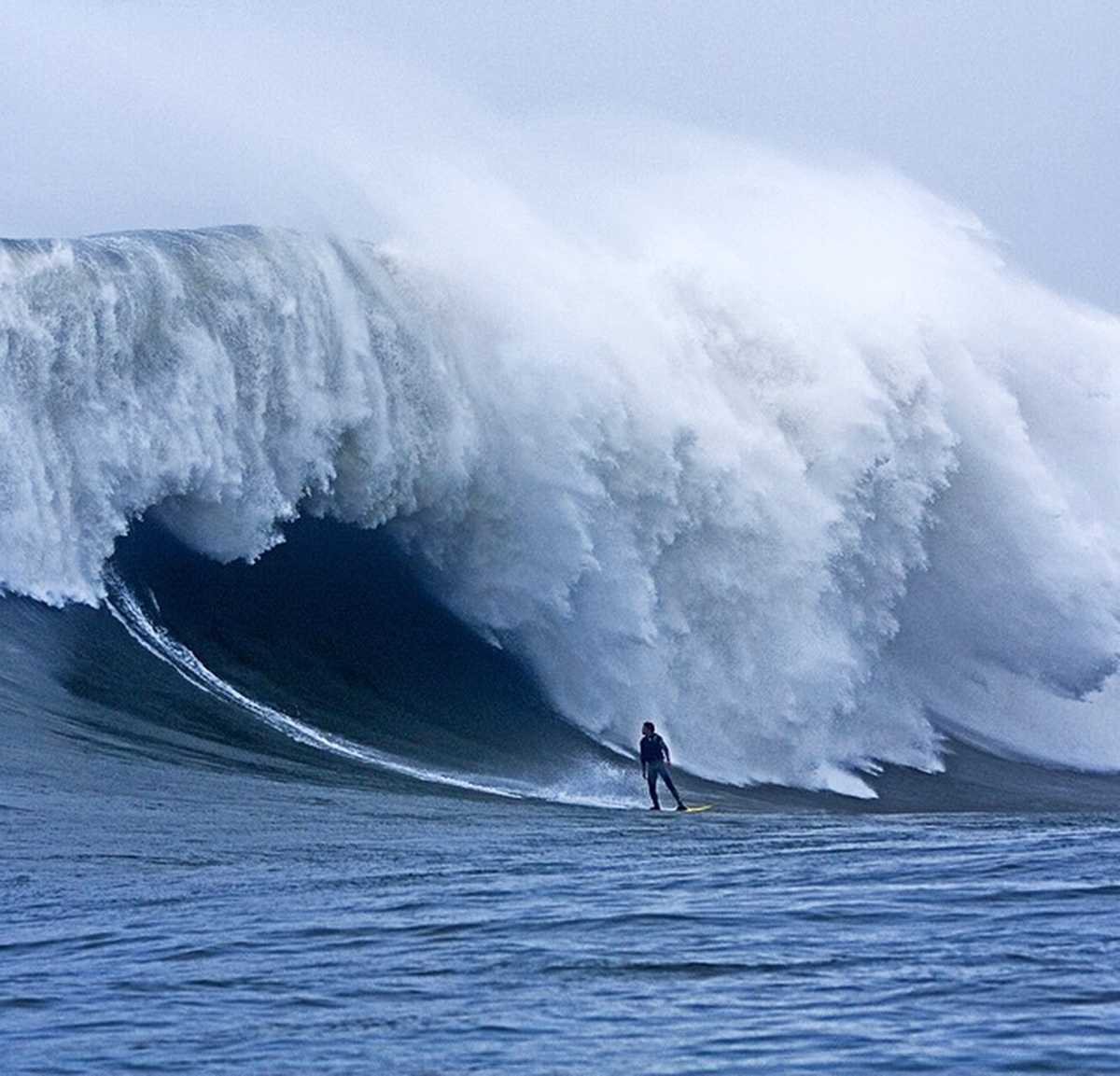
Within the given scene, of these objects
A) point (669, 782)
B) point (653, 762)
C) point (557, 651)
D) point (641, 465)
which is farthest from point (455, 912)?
point (641, 465)

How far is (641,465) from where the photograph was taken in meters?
23.3

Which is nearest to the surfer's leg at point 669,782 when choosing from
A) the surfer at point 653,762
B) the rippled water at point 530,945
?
the surfer at point 653,762

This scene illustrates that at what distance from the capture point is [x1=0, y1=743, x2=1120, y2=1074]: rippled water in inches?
299

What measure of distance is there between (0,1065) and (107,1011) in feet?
2.37

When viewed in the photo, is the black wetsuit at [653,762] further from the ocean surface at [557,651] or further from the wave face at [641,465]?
the wave face at [641,465]

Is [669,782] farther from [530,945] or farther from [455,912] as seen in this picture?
[530,945]

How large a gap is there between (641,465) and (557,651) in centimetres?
256

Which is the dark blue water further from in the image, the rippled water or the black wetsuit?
the black wetsuit

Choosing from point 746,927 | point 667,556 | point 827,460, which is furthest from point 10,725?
point 827,460

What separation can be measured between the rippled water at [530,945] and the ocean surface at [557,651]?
3 centimetres

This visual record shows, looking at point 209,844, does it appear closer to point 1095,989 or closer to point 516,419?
point 1095,989

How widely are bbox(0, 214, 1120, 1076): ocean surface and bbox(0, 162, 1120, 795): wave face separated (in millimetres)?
51

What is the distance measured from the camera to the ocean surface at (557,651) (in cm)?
842

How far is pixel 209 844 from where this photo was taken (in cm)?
1201
